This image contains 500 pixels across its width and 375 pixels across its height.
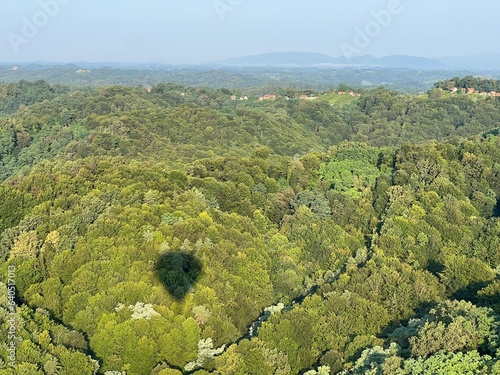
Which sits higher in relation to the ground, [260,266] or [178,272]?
[178,272]

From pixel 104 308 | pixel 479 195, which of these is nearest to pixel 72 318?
pixel 104 308

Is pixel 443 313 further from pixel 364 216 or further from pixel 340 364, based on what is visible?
pixel 364 216

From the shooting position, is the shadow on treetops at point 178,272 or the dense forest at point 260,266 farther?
the shadow on treetops at point 178,272

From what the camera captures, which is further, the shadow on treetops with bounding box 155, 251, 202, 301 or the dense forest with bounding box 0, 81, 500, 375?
the shadow on treetops with bounding box 155, 251, 202, 301

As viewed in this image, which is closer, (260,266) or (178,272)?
(178,272)
